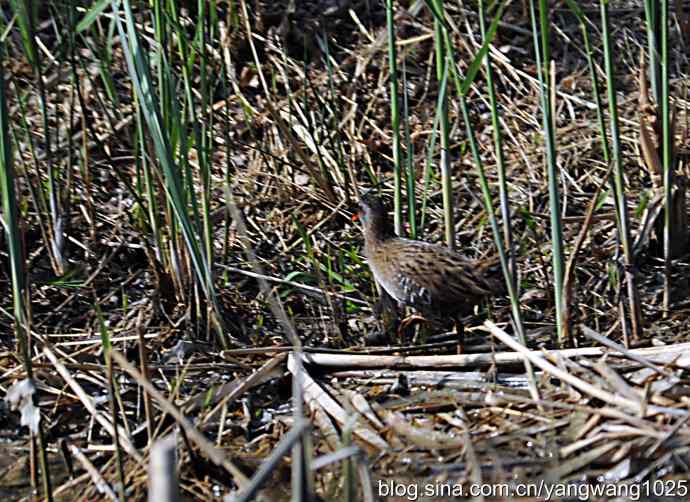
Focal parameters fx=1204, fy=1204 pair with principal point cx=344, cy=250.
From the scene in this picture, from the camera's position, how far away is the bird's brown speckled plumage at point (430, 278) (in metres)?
4.56

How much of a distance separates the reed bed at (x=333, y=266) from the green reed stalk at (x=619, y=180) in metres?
0.01

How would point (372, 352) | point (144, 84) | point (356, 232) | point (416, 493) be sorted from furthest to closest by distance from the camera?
point (356, 232) < point (372, 352) < point (144, 84) < point (416, 493)

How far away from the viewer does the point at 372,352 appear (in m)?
4.54

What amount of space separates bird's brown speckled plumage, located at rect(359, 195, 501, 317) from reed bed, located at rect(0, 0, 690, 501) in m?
0.15

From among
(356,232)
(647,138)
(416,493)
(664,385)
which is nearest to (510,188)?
(356,232)

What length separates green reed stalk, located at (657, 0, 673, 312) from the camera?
4188 millimetres

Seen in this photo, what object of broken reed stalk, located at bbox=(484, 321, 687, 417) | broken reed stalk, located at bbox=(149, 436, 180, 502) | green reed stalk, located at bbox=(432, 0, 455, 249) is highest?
green reed stalk, located at bbox=(432, 0, 455, 249)

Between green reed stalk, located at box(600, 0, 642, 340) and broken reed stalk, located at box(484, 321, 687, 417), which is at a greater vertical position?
green reed stalk, located at box(600, 0, 642, 340)

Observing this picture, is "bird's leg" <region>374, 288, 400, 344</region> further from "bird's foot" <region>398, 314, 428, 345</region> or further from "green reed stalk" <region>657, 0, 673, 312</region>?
"green reed stalk" <region>657, 0, 673, 312</region>

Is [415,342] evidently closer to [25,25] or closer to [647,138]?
[647,138]

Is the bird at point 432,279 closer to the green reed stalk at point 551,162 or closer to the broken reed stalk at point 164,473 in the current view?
the green reed stalk at point 551,162

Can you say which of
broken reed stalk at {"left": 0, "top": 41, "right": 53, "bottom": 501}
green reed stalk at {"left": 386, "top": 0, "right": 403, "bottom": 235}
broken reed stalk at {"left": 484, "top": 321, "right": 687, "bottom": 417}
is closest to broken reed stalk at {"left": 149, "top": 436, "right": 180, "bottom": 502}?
broken reed stalk at {"left": 0, "top": 41, "right": 53, "bottom": 501}

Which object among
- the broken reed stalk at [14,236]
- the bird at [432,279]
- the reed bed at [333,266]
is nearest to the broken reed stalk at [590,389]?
the reed bed at [333,266]

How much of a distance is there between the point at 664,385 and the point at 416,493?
90 cm
